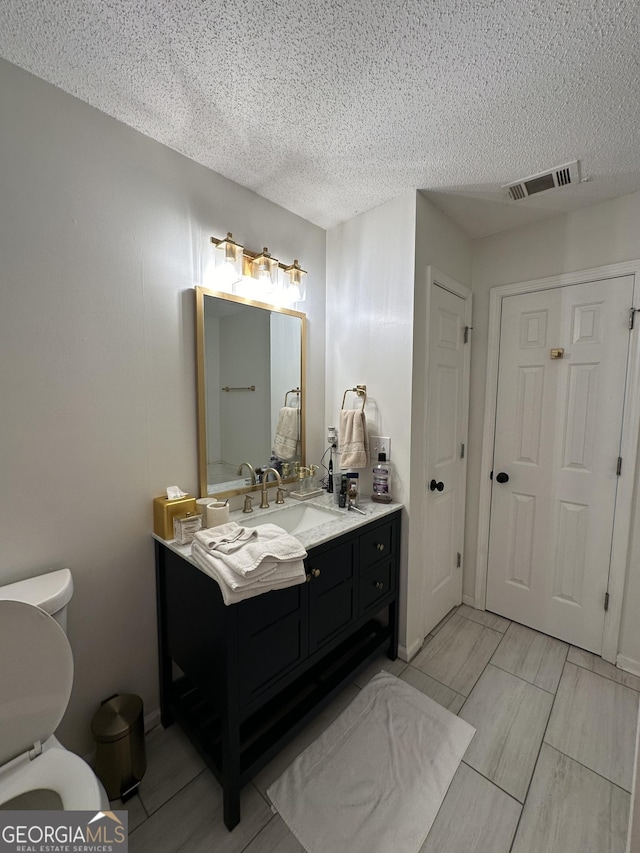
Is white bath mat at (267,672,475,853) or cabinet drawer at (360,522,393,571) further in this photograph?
cabinet drawer at (360,522,393,571)

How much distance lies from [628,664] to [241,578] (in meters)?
2.20

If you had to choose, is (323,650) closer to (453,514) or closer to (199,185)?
(453,514)

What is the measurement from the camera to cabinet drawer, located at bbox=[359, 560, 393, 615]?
1682 mm

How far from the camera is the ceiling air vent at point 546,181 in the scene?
160cm

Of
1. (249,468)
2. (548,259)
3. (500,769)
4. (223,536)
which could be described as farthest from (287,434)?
(548,259)

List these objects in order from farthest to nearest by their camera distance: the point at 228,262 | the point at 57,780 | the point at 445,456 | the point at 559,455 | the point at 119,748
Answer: the point at 445,456
the point at 559,455
the point at 228,262
the point at 119,748
the point at 57,780

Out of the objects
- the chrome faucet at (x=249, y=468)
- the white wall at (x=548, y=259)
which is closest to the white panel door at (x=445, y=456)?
the white wall at (x=548, y=259)

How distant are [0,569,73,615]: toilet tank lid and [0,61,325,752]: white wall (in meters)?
0.07

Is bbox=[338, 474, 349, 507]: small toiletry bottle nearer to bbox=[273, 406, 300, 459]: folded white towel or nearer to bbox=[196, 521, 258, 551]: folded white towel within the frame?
bbox=[273, 406, 300, 459]: folded white towel

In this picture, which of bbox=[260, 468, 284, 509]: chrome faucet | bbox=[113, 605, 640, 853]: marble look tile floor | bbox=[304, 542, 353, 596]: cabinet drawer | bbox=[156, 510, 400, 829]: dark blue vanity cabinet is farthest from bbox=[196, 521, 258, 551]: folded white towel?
bbox=[113, 605, 640, 853]: marble look tile floor

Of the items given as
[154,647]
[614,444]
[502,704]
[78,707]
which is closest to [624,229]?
[614,444]

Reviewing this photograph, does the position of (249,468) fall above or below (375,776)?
above

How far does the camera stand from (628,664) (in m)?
1.87

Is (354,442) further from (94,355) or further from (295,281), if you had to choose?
(94,355)
